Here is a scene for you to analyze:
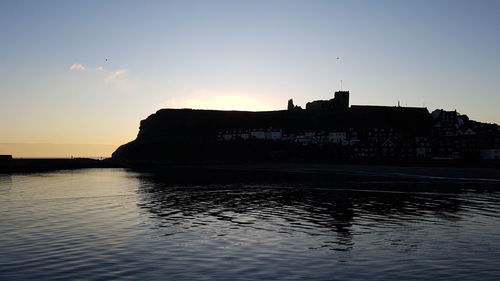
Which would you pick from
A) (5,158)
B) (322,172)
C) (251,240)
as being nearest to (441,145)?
(322,172)

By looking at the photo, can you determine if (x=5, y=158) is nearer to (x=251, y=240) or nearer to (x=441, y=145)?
(x=251, y=240)

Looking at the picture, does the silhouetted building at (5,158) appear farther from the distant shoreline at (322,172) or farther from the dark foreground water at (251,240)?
the dark foreground water at (251,240)

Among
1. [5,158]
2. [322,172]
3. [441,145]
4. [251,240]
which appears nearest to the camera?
[251,240]

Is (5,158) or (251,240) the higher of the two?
(5,158)

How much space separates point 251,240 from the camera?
26297 mm

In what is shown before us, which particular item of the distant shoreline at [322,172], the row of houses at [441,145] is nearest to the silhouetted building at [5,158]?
the distant shoreline at [322,172]

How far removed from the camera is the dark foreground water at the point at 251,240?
62.8 ft

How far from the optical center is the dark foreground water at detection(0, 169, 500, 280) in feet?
62.8

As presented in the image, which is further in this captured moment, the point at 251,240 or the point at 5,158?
the point at 5,158

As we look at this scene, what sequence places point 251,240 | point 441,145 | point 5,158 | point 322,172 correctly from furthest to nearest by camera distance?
point 441,145 → point 5,158 → point 322,172 → point 251,240

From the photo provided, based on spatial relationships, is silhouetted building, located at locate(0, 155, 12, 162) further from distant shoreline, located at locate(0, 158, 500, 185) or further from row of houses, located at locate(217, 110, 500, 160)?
row of houses, located at locate(217, 110, 500, 160)

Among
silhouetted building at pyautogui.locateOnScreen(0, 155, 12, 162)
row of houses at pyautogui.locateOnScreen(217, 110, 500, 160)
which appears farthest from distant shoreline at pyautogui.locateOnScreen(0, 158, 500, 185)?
row of houses at pyautogui.locateOnScreen(217, 110, 500, 160)

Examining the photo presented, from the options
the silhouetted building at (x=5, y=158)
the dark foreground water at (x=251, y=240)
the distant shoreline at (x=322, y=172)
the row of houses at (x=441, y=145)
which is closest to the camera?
the dark foreground water at (x=251, y=240)

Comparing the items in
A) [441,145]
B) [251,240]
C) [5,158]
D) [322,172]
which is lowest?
[251,240]
